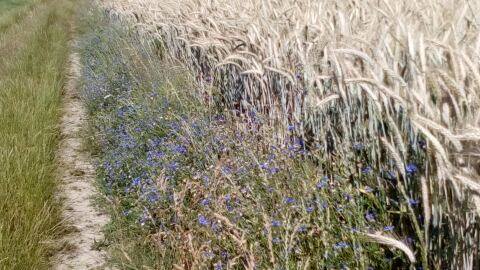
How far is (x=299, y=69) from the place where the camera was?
2.86 metres

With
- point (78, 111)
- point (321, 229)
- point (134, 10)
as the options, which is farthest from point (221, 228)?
Result: point (134, 10)

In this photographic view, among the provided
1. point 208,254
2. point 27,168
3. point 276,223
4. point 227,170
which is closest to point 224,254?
point 208,254

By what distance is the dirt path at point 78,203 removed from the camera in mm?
2859

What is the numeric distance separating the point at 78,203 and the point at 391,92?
2811 mm

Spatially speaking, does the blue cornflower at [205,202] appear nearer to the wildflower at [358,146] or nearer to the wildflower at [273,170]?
the wildflower at [273,170]

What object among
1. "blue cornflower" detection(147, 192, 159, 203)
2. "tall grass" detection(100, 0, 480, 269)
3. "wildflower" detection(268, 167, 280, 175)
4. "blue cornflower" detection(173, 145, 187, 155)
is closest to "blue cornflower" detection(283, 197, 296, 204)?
"wildflower" detection(268, 167, 280, 175)

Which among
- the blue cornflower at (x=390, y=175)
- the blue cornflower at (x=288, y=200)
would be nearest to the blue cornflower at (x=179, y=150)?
the blue cornflower at (x=288, y=200)

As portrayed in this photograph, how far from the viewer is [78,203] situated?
3.61m

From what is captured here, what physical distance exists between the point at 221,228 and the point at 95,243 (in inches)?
38.3

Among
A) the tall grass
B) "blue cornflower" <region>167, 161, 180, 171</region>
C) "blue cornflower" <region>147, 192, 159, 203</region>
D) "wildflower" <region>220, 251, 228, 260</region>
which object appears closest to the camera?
the tall grass

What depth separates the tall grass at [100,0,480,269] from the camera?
1344 millimetres

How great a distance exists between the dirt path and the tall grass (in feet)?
4.01

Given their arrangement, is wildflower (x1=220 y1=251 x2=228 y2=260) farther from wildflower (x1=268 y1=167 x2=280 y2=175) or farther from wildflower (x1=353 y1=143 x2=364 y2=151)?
wildflower (x1=353 y1=143 x2=364 y2=151)

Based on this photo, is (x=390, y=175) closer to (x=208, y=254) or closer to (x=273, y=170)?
(x=273, y=170)
